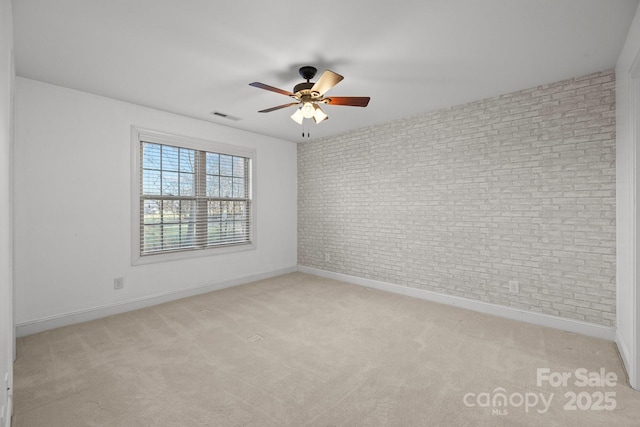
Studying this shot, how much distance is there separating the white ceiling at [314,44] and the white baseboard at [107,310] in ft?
8.49

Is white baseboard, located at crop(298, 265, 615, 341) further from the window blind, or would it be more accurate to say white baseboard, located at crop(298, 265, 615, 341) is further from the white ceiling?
the white ceiling

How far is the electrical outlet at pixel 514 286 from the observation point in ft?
11.4

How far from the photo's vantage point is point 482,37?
2.35m

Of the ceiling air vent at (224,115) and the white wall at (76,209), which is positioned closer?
the white wall at (76,209)

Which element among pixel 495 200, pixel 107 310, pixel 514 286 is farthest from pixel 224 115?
pixel 514 286

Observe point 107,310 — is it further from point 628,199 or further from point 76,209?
point 628,199

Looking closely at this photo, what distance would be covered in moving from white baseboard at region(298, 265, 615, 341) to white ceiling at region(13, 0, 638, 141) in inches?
102

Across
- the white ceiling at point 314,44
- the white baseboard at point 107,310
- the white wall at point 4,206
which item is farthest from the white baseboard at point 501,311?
the white wall at point 4,206

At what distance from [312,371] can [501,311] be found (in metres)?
2.57

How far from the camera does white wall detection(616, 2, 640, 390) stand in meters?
2.13

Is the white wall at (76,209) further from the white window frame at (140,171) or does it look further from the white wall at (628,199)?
the white wall at (628,199)

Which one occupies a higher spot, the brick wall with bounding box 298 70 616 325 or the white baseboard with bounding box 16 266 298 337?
the brick wall with bounding box 298 70 616 325

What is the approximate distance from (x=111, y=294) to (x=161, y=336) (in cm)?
119

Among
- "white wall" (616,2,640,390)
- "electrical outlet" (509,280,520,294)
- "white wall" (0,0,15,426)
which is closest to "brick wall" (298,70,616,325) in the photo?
"electrical outlet" (509,280,520,294)
